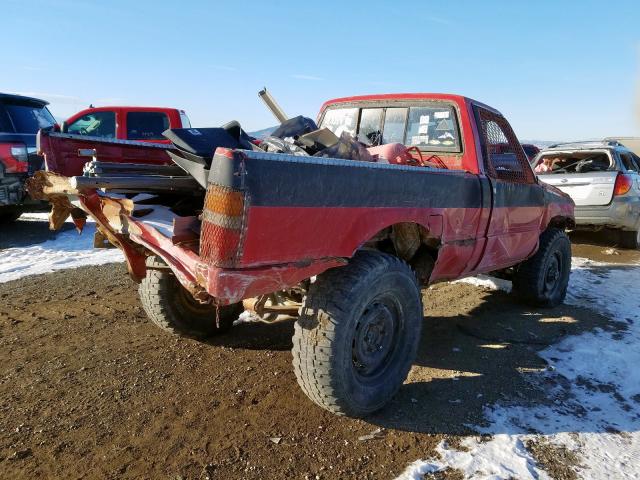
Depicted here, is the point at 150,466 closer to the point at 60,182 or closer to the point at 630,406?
the point at 60,182

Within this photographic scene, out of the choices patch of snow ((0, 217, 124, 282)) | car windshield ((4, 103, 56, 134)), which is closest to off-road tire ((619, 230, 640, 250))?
patch of snow ((0, 217, 124, 282))

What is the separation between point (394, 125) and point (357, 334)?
212cm

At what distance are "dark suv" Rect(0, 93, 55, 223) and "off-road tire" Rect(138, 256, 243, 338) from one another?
504 centimetres

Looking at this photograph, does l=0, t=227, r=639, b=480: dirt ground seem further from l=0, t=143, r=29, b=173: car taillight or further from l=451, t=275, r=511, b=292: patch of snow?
l=0, t=143, r=29, b=173: car taillight

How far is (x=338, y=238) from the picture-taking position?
2539mm

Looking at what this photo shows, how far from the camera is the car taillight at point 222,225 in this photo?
2.10 m

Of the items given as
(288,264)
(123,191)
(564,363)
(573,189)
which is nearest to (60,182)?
(123,191)

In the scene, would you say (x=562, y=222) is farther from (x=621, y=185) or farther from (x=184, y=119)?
(x=184, y=119)

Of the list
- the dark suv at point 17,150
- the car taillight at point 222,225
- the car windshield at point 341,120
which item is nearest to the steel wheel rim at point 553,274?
the car windshield at point 341,120

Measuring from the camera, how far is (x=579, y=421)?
9.46 feet

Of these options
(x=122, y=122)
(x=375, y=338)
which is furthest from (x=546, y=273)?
(x=122, y=122)

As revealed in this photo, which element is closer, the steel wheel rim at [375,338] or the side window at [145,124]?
the steel wheel rim at [375,338]

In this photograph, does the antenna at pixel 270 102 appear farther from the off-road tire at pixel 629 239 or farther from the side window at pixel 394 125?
the off-road tire at pixel 629 239

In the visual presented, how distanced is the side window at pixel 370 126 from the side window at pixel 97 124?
7.06 m
